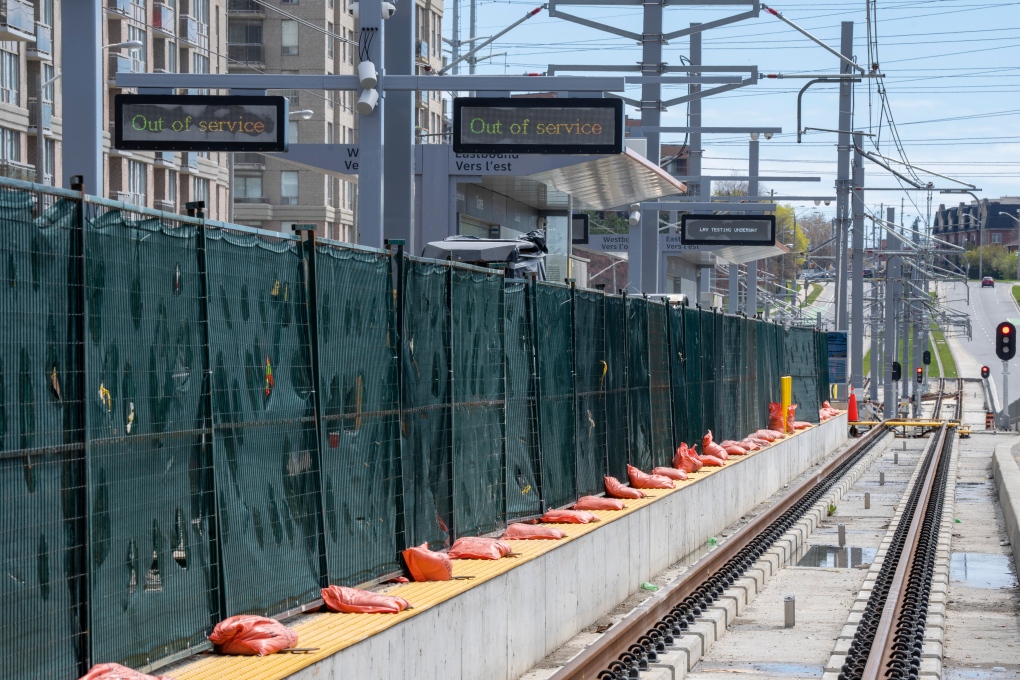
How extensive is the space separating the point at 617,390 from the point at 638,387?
4.16 ft

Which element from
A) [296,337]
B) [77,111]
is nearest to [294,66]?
[77,111]

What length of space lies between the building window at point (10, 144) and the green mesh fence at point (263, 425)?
41.8 m

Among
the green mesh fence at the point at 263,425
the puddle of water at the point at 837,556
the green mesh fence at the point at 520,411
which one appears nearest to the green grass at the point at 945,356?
the puddle of water at the point at 837,556

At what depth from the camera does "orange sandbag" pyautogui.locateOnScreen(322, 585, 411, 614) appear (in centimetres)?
870

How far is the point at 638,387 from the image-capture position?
60.0 ft

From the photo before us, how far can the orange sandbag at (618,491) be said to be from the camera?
51.7 ft

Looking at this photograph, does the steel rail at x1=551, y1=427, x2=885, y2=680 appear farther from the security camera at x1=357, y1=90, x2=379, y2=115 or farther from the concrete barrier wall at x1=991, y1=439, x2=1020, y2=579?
the security camera at x1=357, y1=90, x2=379, y2=115

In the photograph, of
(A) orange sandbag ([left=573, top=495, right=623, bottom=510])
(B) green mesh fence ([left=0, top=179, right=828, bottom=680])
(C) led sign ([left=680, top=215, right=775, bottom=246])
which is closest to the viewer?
(B) green mesh fence ([left=0, top=179, right=828, bottom=680])

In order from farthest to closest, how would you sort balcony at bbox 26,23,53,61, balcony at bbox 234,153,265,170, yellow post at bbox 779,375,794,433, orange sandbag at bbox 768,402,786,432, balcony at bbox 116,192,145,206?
1. balcony at bbox 234,153,265,170
2. balcony at bbox 116,192,145,206
3. balcony at bbox 26,23,53,61
4. yellow post at bbox 779,375,794,433
5. orange sandbag at bbox 768,402,786,432

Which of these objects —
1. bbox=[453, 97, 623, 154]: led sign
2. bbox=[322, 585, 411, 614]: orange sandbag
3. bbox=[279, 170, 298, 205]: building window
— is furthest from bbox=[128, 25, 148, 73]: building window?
bbox=[322, 585, 411, 614]: orange sandbag

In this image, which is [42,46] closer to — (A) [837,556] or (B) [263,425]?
(A) [837,556]

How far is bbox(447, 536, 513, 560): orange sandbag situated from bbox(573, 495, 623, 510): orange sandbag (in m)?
3.46

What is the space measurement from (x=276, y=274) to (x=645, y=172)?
56.6 ft

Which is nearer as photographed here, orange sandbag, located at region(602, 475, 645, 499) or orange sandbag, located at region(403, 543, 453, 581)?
orange sandbag, located at region(403, 543, 453, 581)
